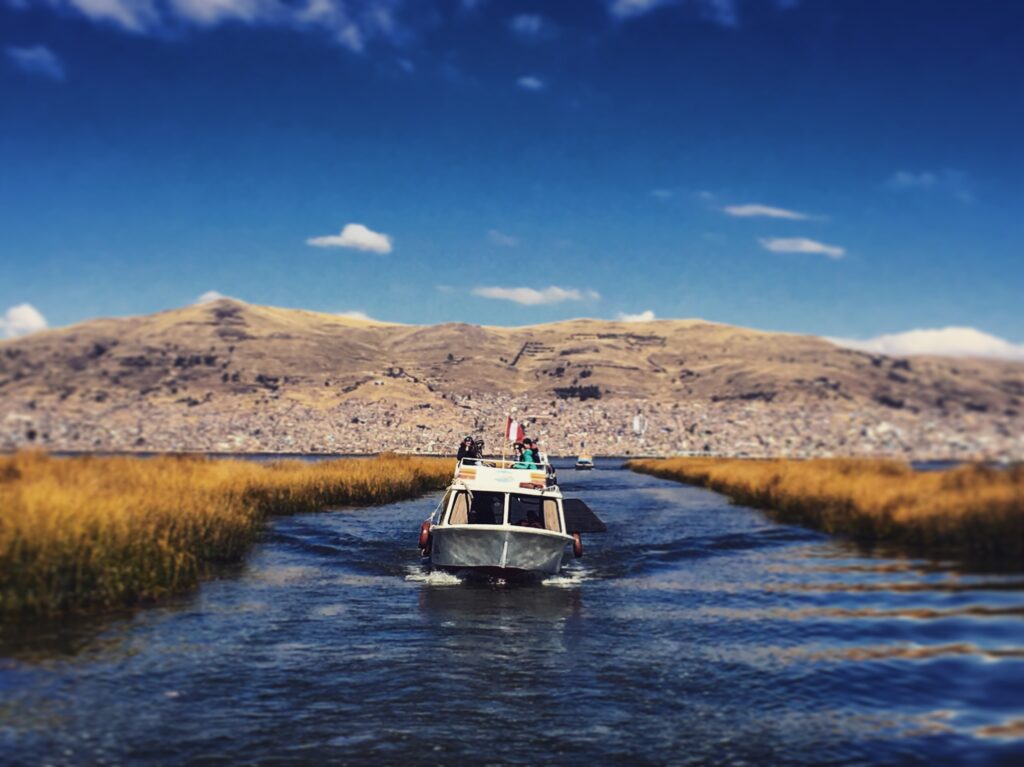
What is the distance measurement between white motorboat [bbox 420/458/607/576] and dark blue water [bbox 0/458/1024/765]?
2.71ft

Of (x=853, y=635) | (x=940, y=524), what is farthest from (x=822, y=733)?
(x=940, y=524)

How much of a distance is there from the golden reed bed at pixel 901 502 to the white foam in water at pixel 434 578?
1305 cm

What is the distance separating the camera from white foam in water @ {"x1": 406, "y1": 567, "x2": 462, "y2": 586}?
75.5ft

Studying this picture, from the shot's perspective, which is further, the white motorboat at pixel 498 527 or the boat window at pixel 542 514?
the boat window at pixel 542 514

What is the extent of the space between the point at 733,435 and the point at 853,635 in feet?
471

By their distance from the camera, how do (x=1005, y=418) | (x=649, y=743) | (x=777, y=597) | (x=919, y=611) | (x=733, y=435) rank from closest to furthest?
(x=649, y=743), (x=1005, y=418), (x=919, y=611), (x=777, y=597), (x=733, y=435)

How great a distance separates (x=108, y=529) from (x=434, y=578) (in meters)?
9.25

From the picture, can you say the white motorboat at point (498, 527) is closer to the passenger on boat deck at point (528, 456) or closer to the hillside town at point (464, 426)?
the passenger on boat deck at point (528, 456)

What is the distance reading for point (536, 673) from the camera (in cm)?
1382

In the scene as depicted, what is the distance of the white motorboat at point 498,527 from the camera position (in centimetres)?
2186

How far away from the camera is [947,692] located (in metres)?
12.3

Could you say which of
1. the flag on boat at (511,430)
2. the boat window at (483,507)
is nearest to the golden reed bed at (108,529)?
the boat window at (483,507)

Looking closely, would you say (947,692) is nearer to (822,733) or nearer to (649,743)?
(822,733)

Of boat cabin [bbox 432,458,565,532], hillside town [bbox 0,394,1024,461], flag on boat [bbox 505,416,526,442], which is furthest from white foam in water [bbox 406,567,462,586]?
hillside town [bbox 0,394,1024,461]
